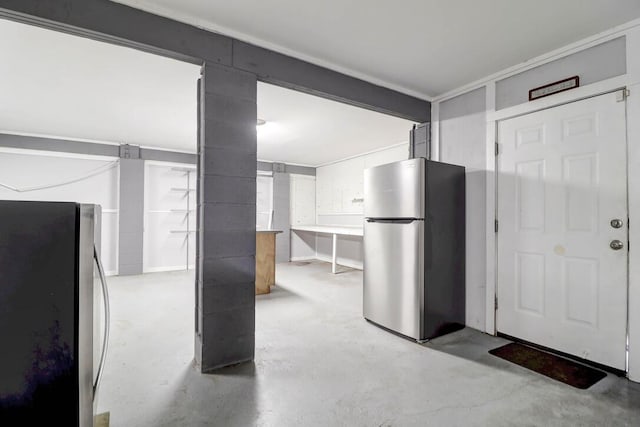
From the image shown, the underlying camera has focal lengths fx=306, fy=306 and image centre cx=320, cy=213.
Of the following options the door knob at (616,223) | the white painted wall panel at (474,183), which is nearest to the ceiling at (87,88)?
the white painted wall panel at (474,183)

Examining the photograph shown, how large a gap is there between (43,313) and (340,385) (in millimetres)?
1743

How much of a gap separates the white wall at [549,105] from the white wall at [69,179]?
18.4ft

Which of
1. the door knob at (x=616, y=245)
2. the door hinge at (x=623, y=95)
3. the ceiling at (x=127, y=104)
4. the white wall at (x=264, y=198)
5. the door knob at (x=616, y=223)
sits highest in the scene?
the ceiling at (x=127, y=104)

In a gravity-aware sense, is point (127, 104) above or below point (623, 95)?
above

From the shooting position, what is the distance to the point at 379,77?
2.98 meters

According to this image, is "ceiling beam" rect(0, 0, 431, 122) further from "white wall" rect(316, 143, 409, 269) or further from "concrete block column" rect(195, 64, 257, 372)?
"white wall" rect(316, 143, 409, 269)

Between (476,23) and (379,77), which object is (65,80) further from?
(476,23)

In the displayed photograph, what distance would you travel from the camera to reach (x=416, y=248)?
271 cm

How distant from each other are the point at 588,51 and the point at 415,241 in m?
1.94

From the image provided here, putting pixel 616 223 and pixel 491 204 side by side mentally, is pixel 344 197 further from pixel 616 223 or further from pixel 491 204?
pixel 616 223

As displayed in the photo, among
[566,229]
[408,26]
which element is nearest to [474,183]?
[566,229]

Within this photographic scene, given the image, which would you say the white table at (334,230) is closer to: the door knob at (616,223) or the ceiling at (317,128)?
the ceiling at (317,128)

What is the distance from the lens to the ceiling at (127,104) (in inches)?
101

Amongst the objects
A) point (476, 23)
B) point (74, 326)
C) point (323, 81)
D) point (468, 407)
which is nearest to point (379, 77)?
point (323, 81)
